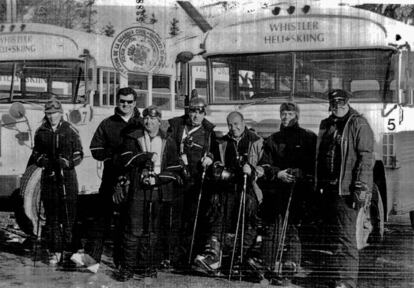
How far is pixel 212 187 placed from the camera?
4.89 m

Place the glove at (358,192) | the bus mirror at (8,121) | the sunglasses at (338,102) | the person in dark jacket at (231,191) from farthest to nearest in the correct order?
the bus mirror at (8,121), the person in dark jacket at (231,191), the sunglasses at (338,102), the glove at (358,192)

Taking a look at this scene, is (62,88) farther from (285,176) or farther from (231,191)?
(285,176)

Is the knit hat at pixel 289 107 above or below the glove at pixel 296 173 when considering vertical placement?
above

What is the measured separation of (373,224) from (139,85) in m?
1.91

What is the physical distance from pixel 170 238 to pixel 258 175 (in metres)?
0.77

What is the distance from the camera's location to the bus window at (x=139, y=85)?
492cm

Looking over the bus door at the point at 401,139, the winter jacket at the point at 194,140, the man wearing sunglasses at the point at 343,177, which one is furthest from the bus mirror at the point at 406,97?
the winter jacket at the point at 194,140

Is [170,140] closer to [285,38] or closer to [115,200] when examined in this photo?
[115,200]

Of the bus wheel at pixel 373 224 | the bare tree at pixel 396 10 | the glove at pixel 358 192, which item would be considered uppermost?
the bare tree at pixel 396 10

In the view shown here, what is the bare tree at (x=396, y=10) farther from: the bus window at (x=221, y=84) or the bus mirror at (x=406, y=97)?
the bus window at (x=221, y=84)

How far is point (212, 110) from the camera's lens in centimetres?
500

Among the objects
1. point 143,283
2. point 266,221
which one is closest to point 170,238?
point 143,283

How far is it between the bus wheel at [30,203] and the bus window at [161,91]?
3.25 ft

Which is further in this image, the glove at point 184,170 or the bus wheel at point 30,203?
the bus wheel at point 30,203
